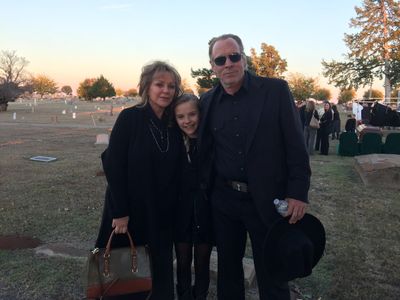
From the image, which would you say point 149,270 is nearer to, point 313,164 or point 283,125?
point 283,125

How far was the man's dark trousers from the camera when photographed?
269 centimetres

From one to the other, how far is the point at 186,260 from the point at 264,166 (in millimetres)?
1118

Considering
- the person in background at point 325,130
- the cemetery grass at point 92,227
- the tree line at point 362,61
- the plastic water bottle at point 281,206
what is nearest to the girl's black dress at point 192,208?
the plastic water bottle at point 281,206

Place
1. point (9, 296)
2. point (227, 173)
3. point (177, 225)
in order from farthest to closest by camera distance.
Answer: point (9, 296) < point (177, 225) < point (227, 173)

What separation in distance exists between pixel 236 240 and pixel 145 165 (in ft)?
3.00

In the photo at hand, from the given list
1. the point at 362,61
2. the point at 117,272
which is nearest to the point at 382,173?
the point at 117,272

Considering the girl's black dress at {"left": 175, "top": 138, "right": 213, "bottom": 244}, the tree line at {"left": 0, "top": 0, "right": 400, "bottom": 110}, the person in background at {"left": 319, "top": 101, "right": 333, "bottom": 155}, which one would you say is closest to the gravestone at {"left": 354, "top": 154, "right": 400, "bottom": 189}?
the person in background at {"left": 319, "top": 101, "right": 333, "bottom": 155}

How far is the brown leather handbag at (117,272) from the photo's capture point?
2.58 meters

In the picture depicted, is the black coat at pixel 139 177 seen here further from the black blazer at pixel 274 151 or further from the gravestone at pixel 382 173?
the gravestone at pixel 382 173

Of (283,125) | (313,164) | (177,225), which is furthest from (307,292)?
(313,164)

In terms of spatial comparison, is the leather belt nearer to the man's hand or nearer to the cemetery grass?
the man's hand

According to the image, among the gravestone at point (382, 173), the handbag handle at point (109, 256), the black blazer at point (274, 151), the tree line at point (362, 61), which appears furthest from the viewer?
the tree line at point (362, 61)

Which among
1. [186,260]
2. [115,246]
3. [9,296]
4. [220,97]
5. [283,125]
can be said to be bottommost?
[9,296]

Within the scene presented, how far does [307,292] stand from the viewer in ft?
11.5
